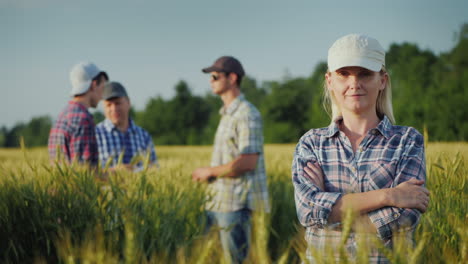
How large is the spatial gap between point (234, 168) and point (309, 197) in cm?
168

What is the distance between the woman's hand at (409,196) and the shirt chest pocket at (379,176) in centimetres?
8

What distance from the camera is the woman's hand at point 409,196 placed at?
1.42 metres

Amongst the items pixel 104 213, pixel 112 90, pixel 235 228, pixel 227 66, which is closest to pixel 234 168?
pixel 235 228

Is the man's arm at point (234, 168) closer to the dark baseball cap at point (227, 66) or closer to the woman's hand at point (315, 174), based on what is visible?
the dark baseball cap at point (227, 66)

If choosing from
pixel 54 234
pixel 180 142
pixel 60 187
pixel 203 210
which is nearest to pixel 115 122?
pixel 203 210

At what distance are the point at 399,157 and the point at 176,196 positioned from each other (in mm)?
1580

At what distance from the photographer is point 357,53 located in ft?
5.01

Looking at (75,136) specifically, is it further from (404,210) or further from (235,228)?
(404,210)

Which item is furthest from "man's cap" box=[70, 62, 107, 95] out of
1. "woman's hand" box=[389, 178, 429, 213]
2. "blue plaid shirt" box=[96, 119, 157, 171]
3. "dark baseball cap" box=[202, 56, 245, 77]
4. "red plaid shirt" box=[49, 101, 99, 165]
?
"woman's hand" box=[389, 178, 429, 213]

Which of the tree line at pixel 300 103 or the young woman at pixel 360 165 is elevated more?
the tree line at pixel 300 103

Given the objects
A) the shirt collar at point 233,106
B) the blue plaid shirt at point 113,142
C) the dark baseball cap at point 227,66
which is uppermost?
the dark baseball cap at point 227,66

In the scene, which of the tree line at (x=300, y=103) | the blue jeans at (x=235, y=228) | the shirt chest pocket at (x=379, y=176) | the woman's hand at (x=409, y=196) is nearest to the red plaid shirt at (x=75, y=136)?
the blue jeans at (x=235, y=228)

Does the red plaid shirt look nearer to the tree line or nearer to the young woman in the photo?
the young woman

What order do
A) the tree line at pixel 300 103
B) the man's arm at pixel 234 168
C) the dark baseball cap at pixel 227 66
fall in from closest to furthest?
the man's arm at pixel 234 168, the dark baseball cap at pixel 227 66, the tree line at pixel 300 103
